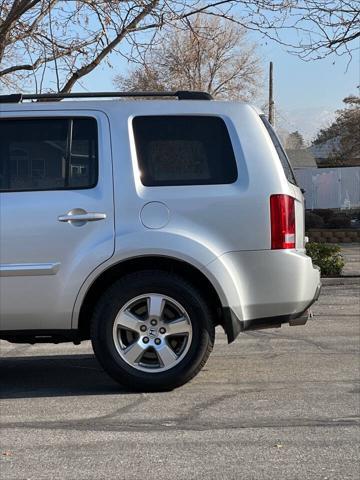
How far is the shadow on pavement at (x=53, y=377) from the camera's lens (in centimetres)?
544

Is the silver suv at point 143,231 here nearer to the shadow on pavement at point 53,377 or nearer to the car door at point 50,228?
the car door at point 50,228

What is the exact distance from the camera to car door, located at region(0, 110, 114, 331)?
505cm

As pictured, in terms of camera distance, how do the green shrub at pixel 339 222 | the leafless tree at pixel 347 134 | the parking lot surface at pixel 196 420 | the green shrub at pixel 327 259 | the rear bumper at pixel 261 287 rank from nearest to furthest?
the parking lot surface at pixel 196 420
the rear bumper at pixel 261 287
the green shrub at pixel 327 259
the green shrub at pixel 339 222
the leafless tree at pixel 347 134

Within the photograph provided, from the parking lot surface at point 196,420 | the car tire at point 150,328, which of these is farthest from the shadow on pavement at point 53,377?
the car tire at point 150,328

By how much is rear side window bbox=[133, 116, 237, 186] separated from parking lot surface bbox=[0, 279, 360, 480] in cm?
168

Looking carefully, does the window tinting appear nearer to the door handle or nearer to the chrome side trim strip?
the door handle

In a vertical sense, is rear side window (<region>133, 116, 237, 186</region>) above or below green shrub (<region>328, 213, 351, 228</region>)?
above

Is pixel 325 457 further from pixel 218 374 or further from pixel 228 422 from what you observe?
pixel 218 374

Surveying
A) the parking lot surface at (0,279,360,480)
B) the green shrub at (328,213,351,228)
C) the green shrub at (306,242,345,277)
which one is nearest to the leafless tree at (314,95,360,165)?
the green shrub at (328,213,351,228)

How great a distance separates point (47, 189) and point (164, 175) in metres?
0.90

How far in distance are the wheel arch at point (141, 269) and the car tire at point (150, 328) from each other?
0.09 metres

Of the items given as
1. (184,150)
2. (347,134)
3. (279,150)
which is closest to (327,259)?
(279,150)

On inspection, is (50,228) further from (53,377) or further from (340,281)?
(340,281)

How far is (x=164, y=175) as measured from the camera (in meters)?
5.21
